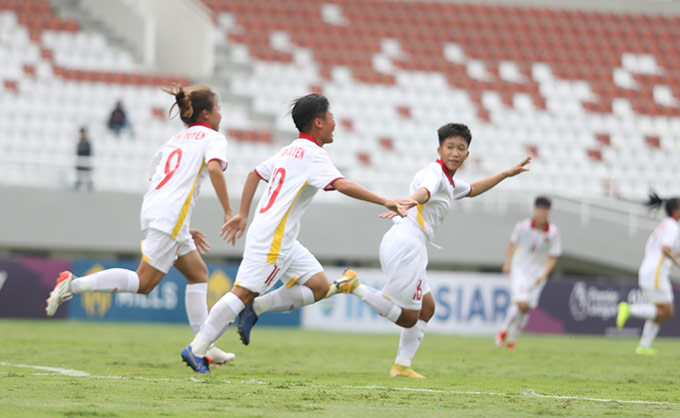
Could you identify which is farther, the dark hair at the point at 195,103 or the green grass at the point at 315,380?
the dark hair at the point at 195,103

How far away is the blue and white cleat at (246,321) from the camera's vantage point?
7406 mm

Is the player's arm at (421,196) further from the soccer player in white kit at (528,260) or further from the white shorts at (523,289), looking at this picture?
the white shorts at (523,289)

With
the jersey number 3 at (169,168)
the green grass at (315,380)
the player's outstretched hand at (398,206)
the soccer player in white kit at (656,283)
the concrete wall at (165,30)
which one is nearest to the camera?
the green grass at (315,380)

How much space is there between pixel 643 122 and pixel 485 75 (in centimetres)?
438

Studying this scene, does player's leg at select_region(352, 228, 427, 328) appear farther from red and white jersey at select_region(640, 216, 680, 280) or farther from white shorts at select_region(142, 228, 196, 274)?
red and white jersey at select_region(640, 216, 680, 280)

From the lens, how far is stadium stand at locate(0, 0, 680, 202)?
2258 centimetres

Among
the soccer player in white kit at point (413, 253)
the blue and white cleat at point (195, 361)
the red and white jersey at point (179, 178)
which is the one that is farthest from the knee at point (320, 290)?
the red and white jersey at point (179, 178)

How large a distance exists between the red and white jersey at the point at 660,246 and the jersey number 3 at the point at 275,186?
7.85 meters

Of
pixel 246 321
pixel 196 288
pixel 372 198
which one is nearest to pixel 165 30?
pixel 196 288

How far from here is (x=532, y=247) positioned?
14.2m

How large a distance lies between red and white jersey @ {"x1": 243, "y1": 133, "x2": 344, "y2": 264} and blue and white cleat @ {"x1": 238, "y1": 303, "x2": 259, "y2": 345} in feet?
1.50

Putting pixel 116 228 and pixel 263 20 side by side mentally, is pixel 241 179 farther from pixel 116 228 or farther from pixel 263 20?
pixel 263 20

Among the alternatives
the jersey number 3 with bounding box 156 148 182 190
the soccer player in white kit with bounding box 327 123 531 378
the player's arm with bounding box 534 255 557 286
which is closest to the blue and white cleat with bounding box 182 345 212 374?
the soccer player in white kit with bounding box 327 123 531 378

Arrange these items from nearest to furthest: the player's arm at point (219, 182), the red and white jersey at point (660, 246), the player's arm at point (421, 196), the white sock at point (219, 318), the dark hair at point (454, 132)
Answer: the white sock at point (219, 318) < the player's arm at point (421, 196) < the player's arm at point (219, 182) < the dark hair at point (454, 132) < the red and white jersey at point (660, 246)
